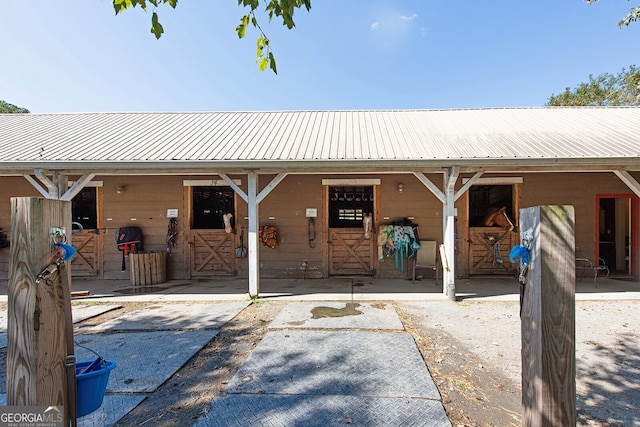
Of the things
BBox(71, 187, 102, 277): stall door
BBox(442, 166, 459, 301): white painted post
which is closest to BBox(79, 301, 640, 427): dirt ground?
BBox(442, 166, 459, 301): white painted post

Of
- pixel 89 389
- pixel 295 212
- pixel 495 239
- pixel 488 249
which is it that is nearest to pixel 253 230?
pixel 295 212

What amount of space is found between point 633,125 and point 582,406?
768cm

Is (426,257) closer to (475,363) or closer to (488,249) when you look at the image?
(488,249)

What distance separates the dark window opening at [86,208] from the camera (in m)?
7.45

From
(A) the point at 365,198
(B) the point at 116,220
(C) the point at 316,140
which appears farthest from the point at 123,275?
(A) the point at 365,198

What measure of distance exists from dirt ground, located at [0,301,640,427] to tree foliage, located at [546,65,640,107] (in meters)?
25.8

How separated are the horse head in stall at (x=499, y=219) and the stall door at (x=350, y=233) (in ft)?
8.74

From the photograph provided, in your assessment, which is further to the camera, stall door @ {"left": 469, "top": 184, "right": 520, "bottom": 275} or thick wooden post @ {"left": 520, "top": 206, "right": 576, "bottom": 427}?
stall door @ {"left": 469, "top": 184, "right": 520, "bottom": 275}

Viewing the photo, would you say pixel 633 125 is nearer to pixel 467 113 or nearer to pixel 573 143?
pixel 573 143

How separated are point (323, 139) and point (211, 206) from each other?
3.17 metres

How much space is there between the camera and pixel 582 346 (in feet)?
11.3

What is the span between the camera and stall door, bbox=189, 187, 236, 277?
7352 millimetres

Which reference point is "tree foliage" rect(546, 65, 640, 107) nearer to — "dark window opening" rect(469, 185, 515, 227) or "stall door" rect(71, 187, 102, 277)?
"dark window opening" rect(469, 185, 515, 227)

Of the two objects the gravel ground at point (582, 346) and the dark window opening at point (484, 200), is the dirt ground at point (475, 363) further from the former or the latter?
the dark window opening at point (484, 200)
